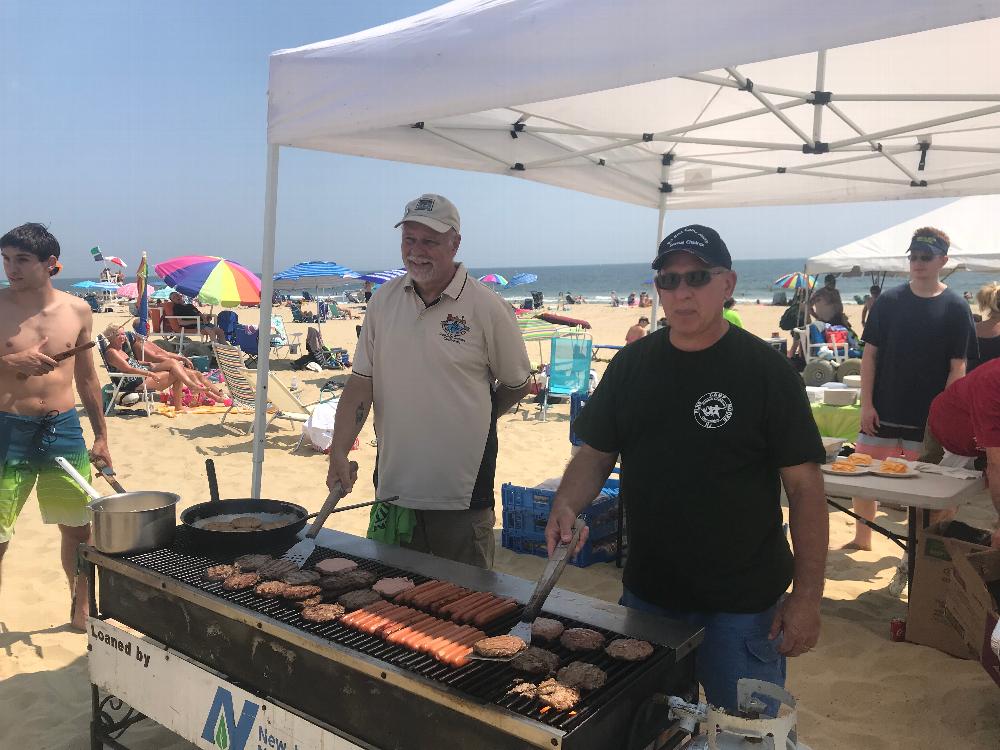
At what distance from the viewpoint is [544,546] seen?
5.18 m

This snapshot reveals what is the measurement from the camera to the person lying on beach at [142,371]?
10195mm

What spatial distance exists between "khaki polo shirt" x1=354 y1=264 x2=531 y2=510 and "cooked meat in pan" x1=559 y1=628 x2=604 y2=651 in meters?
1.06

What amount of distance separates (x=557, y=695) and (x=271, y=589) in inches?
40.9

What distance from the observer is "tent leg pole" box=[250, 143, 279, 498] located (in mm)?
3951

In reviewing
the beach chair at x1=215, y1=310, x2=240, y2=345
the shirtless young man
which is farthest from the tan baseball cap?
the beach chair at x1=215, y1=310, x2=240, y2=345

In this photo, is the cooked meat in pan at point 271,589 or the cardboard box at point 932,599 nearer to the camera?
the cooked meat in pan at point 271,589

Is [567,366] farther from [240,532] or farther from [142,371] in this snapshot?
[240,532]

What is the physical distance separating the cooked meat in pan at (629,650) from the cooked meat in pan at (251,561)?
1.26 m

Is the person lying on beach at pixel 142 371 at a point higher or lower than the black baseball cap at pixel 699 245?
lower

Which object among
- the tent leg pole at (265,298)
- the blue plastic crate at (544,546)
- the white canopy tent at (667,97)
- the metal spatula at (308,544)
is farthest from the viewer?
the blue plastic crate at (544,546)

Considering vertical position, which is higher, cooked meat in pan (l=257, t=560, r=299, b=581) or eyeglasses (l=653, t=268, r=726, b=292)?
eyeglasses (l=653, t=268, r=726, b=292)

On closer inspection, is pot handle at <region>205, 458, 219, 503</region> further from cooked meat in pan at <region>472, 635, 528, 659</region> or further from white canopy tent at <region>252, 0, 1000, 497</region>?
cooked meat in pan at <region>472, 635, 528, 659</region>

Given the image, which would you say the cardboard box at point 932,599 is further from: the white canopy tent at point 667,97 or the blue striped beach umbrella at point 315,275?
the blue striped beach umbrella at point 315,275

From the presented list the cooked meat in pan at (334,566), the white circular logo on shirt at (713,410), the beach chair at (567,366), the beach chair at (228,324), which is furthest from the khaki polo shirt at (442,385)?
the beach chair at (228,324)
